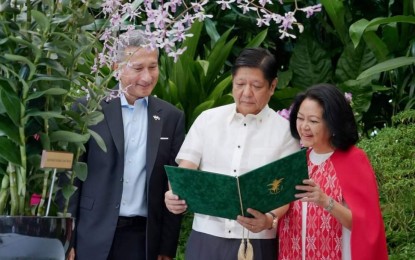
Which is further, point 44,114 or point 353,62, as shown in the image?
point 353,62

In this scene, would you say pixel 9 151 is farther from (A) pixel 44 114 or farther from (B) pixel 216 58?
(B) pixel 216 58

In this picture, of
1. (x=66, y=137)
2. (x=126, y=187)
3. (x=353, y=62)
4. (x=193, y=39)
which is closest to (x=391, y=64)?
(x=353, y=62)

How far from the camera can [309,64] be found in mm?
5637

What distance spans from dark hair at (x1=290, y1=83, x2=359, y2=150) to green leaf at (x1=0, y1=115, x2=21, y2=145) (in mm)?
1198

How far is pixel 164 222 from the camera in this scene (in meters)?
2.88

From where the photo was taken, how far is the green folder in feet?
7.04

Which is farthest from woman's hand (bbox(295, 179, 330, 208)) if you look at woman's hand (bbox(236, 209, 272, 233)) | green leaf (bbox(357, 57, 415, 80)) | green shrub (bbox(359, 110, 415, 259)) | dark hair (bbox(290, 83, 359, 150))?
green leaf (bbox(357, 57, 415, 80))

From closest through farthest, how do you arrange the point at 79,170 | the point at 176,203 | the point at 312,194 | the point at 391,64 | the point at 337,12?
the point at 79,170 → the point at 312,194 → the point at 176,203 → the point at 391,64 → the point at 337,12

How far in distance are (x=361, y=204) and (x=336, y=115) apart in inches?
11.4

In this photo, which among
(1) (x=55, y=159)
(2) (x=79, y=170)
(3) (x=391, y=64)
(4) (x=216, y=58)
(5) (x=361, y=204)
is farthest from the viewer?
(4) (x=216, y=58)

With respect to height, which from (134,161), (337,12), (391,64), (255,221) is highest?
(337,12)

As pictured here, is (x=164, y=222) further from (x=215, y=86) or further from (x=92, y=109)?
(x=215, y=86)

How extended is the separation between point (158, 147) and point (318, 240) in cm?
66

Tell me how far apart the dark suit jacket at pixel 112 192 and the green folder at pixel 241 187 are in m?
0.46
